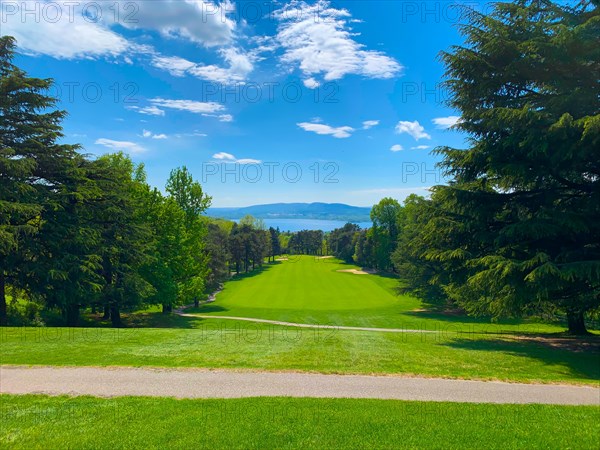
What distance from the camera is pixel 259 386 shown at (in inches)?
352

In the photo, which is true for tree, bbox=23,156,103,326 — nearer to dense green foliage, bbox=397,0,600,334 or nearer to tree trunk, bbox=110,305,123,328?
tree trunk, bbox=110,305,123,328

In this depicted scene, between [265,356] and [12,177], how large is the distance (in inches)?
638

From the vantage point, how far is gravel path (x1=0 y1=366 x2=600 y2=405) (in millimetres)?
8398

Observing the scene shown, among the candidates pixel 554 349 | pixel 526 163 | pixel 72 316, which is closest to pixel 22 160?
pixel 72 316

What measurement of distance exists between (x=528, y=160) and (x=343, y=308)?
26781mm

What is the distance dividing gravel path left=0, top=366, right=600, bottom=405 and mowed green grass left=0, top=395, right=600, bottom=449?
0.53 m

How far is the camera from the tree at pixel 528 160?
10688 mm

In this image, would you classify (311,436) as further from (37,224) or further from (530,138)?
(37,224)

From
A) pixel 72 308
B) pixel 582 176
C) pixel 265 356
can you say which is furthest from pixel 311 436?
pixel 72 308

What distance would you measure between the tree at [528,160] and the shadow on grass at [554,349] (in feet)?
5.22

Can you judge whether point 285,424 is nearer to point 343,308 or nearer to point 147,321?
point 147,321

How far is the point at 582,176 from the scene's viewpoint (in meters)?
12.6

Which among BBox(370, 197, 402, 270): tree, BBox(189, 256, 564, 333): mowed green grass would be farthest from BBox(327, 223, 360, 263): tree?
BBox(189, 256, 564, 333): mowed green grass

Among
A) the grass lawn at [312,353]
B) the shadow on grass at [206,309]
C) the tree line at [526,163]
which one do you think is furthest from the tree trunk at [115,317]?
the tree line at [526,163]
